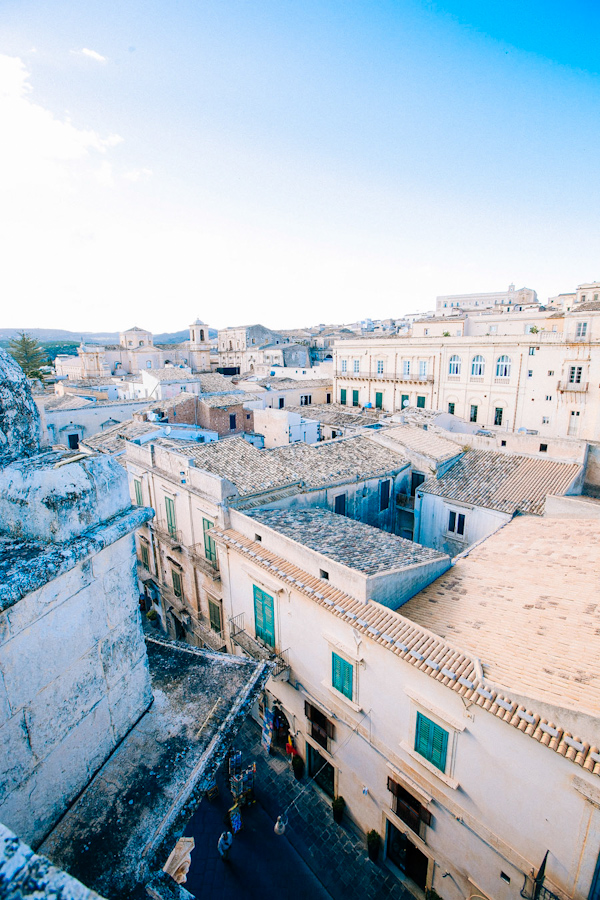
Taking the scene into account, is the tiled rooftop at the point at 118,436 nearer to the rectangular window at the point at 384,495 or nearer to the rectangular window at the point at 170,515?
the rectangular window at the point at 170,515

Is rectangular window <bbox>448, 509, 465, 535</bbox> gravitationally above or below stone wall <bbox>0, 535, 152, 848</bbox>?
below

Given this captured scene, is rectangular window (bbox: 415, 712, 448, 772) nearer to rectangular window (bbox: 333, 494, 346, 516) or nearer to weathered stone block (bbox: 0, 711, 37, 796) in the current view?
weathered stone block (bbox: 0, 711, 37, 796)

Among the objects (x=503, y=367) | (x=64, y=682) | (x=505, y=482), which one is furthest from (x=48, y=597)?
(x=503, y=367)

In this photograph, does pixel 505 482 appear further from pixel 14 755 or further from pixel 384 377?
pixel 384 377

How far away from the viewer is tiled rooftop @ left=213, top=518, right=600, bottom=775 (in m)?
7.21

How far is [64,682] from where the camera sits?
3.16 m

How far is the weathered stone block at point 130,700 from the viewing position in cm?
377

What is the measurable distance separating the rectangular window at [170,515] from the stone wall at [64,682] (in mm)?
14631

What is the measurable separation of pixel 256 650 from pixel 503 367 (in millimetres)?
30543

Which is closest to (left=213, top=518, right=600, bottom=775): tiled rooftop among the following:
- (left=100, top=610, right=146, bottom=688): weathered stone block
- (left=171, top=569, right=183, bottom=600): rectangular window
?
(left=100, top=610, right=146, bottom=688): weathered stone block

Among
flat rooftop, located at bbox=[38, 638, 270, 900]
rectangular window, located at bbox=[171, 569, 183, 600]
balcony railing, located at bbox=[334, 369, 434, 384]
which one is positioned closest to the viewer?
flat rooftop, located at bbox=[38, 638, 270, 900]

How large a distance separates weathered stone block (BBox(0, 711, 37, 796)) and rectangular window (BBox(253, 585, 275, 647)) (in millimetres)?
10582

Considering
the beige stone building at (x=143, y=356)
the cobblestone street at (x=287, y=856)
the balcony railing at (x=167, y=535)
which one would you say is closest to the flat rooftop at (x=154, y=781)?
the cobblestone street at (x=287, y=856)

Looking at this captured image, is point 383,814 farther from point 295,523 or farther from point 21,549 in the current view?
point 21,549
